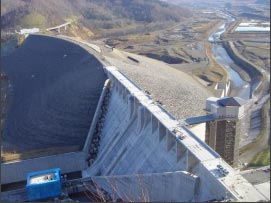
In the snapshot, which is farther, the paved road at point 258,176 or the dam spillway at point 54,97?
the dam spillway at point 54,97

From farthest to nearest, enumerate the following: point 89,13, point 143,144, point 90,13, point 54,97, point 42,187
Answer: point 90,13 < point 89,13 < point 54,97 < point 143,144 < point 42,187

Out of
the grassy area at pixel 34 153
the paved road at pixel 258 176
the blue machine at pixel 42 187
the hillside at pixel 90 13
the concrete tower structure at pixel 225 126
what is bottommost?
the blue machine at pixel 42 187

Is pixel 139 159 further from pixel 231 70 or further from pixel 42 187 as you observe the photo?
pixel 231 70

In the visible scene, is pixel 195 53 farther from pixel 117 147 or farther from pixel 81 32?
pixel 117 147

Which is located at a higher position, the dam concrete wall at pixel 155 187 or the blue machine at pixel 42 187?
the dam concrete wall at pixel 155 187

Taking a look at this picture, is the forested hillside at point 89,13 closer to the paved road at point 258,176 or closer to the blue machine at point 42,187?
the blue machine at point 42,187

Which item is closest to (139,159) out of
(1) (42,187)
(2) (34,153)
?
(1) (42,187)

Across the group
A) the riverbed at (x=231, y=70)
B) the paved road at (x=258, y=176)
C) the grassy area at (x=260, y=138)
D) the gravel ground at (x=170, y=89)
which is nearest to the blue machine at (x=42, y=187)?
the paved road at (x=258, y=176)
